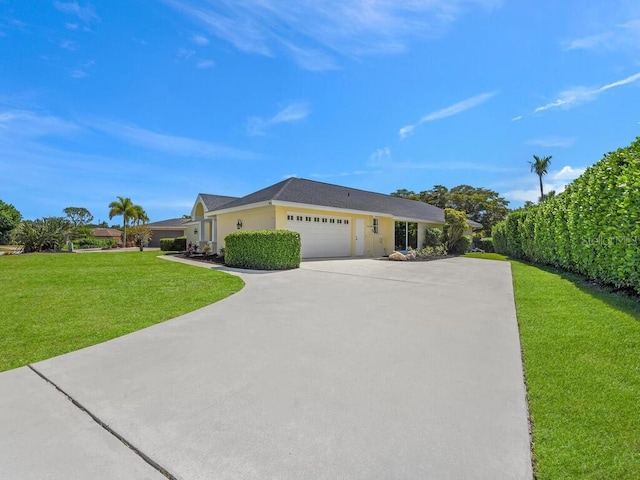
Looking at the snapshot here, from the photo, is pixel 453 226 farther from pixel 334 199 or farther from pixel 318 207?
pixel 318 207

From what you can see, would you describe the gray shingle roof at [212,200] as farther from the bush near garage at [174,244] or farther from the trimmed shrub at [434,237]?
the trimmed shrub at [434,237]

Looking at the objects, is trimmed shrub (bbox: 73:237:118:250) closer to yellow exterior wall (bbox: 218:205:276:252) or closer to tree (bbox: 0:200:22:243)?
tree (bbox: 0:200:22:243)

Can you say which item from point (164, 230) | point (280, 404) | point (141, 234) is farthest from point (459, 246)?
point (164, 230)

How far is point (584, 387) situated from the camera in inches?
107

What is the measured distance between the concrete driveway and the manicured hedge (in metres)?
6.83

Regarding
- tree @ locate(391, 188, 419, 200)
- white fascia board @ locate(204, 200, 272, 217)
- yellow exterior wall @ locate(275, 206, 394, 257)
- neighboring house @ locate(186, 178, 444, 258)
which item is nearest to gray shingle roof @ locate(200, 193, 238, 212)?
neighboring house @ locate(186, 178, 444, 258)

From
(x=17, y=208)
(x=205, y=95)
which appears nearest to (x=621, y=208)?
(x=205, y=95)

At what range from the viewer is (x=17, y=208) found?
47.8 metres

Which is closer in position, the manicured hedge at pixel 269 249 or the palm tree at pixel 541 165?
the manicured hedge at pixel 269 249

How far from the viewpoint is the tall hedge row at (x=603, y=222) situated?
207 inches

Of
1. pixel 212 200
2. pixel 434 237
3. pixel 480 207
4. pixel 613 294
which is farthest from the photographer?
pixel 480 207

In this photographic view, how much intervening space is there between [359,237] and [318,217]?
11.3 ft

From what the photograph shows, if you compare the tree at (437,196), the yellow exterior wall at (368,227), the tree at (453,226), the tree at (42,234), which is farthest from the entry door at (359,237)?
the tree at (437,196)

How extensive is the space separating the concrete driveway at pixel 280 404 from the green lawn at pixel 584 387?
0.17 metres
